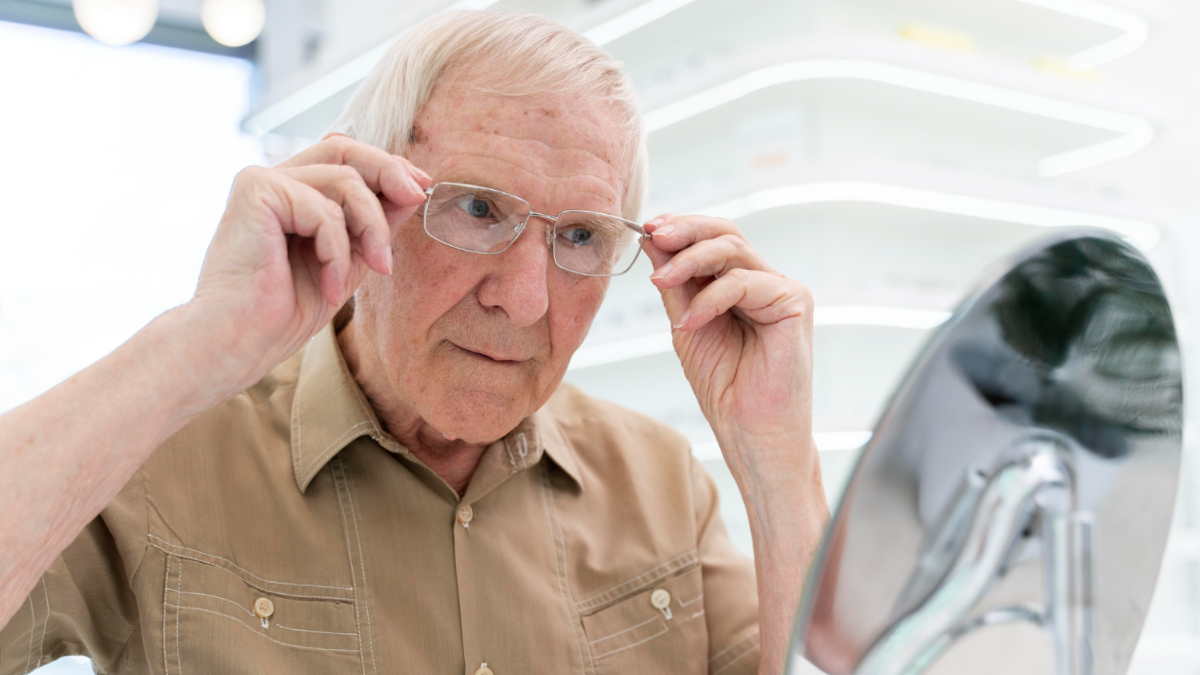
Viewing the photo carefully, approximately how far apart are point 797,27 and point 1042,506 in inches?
119

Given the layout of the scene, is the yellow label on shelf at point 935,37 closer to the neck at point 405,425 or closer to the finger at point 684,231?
the finger at point 684,231

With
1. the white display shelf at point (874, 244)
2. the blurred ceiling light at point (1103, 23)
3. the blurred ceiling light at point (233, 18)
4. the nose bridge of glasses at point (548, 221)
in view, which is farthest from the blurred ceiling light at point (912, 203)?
the nose bridge of glasses at point (548, 221)

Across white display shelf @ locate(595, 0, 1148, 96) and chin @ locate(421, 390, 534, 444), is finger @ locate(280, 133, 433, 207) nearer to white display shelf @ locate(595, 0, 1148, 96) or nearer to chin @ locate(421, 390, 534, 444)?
chin @ locate(421, 390, 534, 444)

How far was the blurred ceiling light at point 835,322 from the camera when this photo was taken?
3117 mm

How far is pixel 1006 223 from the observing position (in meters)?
A: 3.50

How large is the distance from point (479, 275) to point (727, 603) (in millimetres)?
565

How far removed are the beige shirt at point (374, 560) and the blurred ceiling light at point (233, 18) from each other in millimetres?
2850

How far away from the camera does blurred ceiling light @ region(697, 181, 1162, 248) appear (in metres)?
3.10

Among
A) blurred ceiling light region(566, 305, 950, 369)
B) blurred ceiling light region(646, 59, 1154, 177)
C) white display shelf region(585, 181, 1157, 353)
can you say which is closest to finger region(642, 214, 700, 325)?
blurred ceiling light region(566, 305, 950, 369)

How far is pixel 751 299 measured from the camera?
115cm

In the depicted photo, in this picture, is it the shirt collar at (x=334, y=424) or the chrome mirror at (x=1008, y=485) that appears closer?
the chrome mirror at (x=1008, y=485)

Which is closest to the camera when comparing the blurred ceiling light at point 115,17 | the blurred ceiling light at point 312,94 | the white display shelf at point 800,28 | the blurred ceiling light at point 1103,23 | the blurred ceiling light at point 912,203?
the blurred ceiling light at point 912,203

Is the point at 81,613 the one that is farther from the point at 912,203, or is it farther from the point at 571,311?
the point at 912,203

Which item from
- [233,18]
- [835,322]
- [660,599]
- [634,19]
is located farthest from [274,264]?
[233,18]
